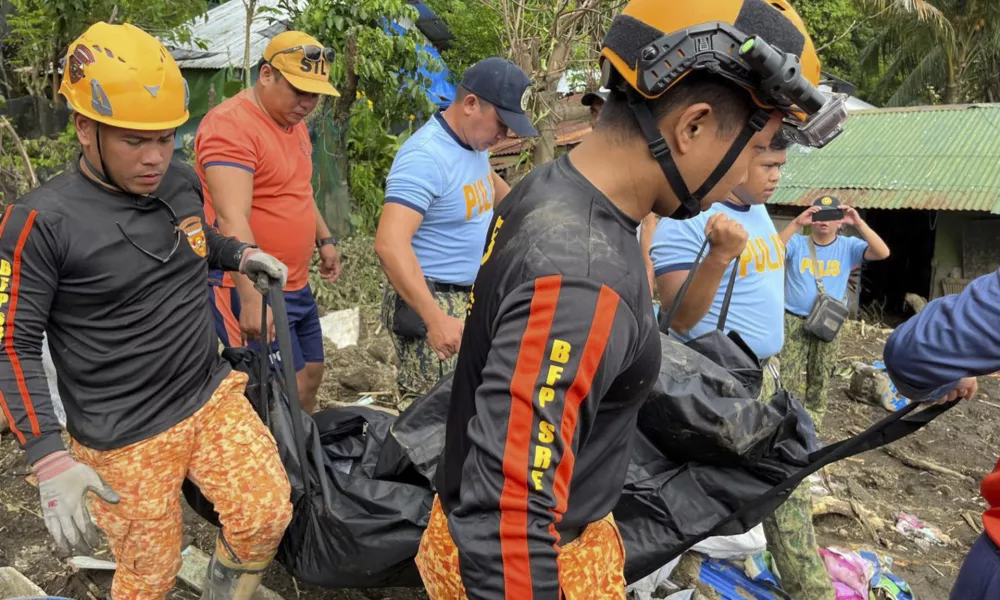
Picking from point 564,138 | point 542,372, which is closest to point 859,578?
point 542,372

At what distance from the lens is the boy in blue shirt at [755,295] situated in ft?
9.53

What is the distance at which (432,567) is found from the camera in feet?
5.55

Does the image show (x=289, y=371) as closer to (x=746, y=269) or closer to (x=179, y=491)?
(x=179, y=491)

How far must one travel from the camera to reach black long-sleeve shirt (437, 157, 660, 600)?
123 cm

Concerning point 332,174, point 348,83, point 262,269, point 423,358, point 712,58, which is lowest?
point 332,174

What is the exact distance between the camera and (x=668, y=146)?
138cm

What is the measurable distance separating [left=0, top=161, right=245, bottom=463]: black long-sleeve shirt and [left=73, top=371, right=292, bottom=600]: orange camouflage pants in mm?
69

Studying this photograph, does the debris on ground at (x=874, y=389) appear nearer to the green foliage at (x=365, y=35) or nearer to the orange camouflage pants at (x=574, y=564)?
the orange camouflage pants at (x=574, y=564)

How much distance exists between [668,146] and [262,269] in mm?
1809

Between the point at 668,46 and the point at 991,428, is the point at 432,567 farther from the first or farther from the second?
the point at 991,428

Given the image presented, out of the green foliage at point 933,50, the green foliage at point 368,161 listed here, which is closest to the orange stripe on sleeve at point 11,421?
the green foliage at point 368,161

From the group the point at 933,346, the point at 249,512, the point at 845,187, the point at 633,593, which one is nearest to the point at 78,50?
the point at 249,512

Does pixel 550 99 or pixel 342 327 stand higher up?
pixel 550 99

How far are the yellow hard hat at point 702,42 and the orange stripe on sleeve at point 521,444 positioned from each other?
1.38 ft
